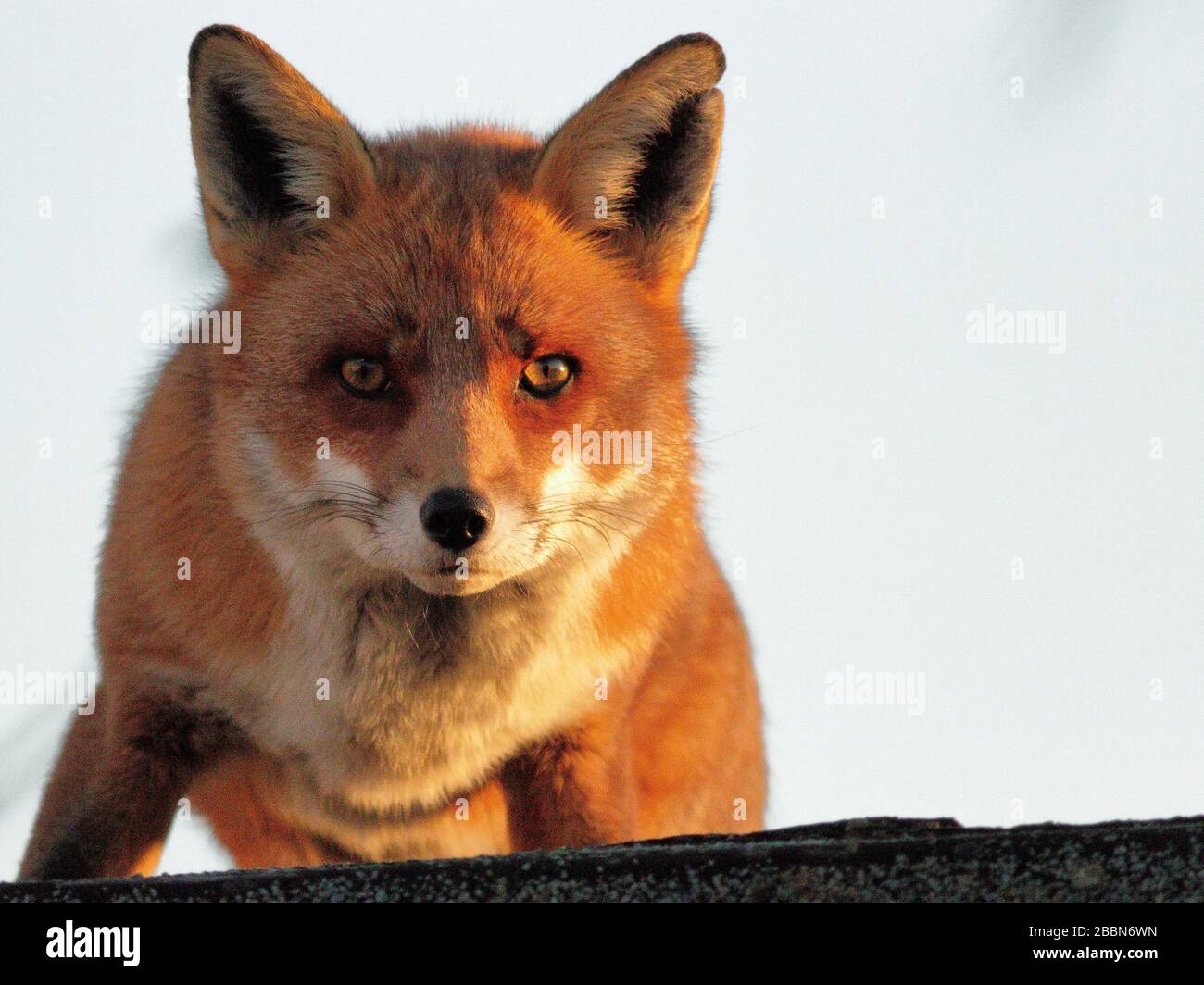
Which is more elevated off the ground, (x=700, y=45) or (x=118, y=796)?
(x=700, y=45)

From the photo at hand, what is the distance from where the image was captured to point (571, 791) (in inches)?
212

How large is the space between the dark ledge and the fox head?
5.47ft

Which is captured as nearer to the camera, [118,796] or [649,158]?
[118,796]

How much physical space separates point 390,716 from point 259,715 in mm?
461

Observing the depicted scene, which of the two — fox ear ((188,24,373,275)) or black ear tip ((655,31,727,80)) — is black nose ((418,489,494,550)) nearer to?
fox ear ((188,24,373,275))

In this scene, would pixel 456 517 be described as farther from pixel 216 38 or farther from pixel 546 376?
pixel 216 38

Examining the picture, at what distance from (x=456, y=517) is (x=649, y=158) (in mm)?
1919

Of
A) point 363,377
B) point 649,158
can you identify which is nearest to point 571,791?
point 363,377

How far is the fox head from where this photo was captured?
4.51 m

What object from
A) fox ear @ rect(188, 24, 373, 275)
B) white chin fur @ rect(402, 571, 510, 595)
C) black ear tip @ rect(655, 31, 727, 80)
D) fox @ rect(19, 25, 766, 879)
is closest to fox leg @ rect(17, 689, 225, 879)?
fox @ rect(19, 25, 766, 879)

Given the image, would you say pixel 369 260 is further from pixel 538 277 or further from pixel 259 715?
pixel 259 715

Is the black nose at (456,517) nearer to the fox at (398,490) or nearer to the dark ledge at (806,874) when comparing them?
the fox at (398,490)

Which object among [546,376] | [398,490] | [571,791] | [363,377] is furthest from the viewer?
[571,791]
